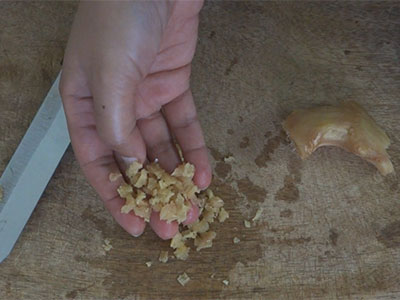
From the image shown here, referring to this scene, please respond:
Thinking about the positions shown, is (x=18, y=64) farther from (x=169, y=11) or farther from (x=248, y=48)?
(x=248, y=48)

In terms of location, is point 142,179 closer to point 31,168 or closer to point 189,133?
point 189,133

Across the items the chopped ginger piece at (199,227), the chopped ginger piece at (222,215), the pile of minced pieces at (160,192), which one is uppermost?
the pile of minced pieces at (160,192)

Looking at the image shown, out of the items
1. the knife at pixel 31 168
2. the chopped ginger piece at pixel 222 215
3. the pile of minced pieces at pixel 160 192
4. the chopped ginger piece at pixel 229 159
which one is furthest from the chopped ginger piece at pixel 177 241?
the knife at pixel 31 168

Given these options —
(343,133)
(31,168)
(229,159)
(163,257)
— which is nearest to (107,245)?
(163,257)

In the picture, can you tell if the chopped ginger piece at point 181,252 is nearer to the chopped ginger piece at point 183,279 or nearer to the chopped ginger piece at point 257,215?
the chopped ginger piece at point 183,279

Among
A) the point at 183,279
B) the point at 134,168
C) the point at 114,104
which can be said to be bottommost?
the point at 183,279
